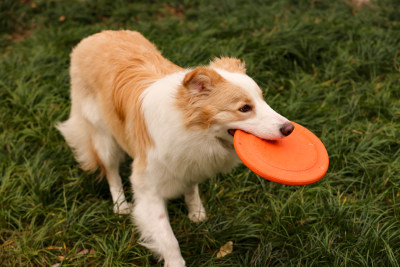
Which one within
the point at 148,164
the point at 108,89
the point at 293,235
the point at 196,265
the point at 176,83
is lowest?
the point at 196,265

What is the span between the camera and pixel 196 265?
3.02 m

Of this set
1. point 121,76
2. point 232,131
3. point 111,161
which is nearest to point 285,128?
point 232,131

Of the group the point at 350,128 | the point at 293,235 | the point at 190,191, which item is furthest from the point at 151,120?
the point at 350,128

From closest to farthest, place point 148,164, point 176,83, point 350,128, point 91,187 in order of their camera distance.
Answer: point 176,83
point 148,164
point 91,187
point 350,128

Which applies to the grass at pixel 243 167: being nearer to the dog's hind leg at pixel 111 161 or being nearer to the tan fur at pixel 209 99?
the dog's hind leg at pixel 111 161

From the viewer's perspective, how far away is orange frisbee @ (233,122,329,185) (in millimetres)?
2293

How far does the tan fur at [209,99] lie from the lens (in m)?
2.36

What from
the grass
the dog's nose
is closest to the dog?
the dog's nose

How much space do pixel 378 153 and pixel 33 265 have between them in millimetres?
3545

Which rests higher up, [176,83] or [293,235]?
[176,83]

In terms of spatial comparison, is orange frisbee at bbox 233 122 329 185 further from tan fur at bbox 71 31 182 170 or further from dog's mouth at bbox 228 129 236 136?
tan fur at bbox 71 31 182 170

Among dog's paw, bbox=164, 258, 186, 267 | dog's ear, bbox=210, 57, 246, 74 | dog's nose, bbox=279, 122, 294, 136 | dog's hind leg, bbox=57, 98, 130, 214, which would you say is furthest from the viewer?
dog's hind leg, bbox=57, 98, 130, 214

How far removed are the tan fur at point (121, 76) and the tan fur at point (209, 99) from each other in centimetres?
56

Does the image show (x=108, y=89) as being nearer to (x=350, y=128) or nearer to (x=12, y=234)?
(x=12, y=234)
